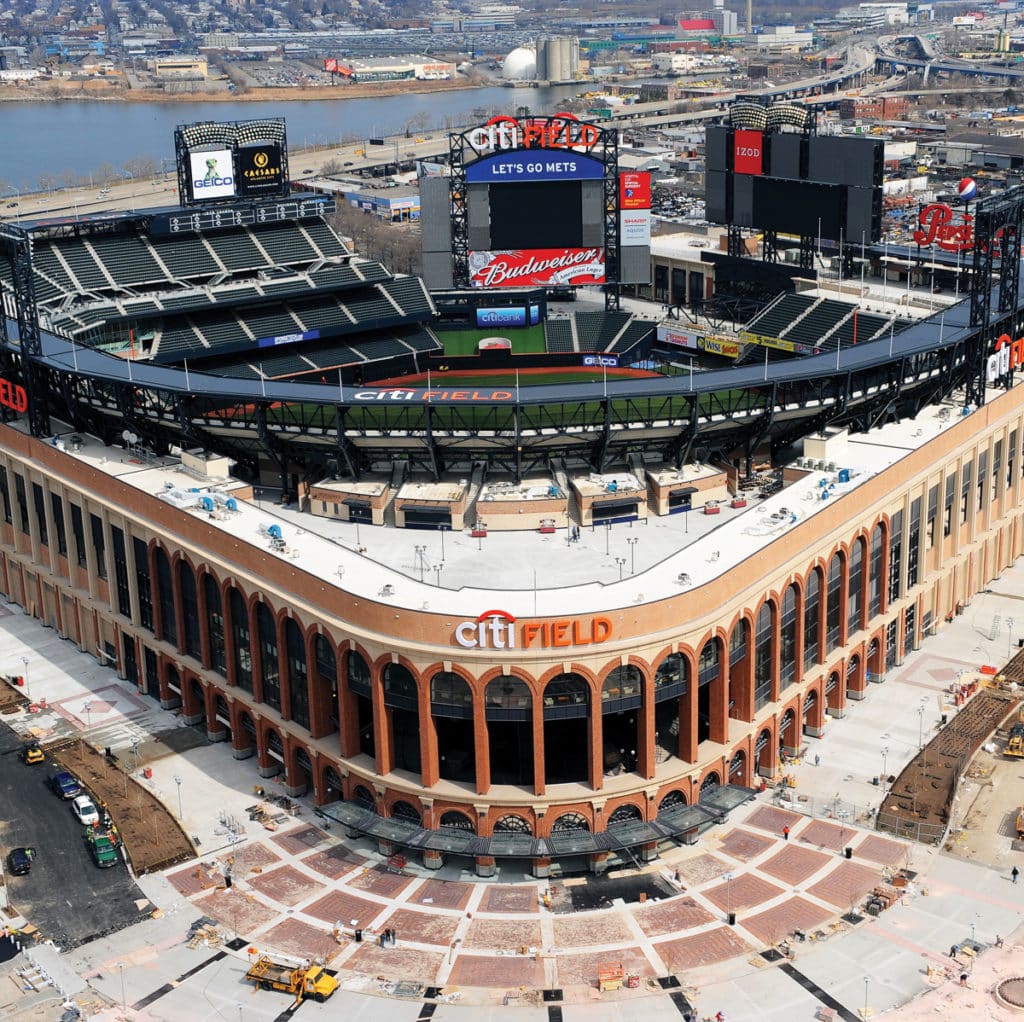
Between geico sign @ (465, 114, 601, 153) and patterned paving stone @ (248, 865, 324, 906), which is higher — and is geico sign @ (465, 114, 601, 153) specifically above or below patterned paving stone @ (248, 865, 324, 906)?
above

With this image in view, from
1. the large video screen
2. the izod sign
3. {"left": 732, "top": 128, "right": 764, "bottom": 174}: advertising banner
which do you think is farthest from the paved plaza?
{"left": 732, "top": 128, "right": 764, "bottom": 174}: advertising banner

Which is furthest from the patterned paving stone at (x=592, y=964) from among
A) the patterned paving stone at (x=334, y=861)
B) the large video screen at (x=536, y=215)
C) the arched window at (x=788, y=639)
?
the large video screen at (x=536, y=215)

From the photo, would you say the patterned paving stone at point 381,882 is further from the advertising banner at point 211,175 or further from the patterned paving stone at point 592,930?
the advertising banner at point 211,175

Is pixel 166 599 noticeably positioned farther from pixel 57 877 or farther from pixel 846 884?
pixel 846 884

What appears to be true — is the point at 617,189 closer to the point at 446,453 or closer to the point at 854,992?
the point at 446,453

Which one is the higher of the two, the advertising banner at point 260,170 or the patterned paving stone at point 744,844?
the advertising banner at point 260,170

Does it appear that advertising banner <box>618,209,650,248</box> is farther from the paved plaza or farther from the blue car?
the blue car

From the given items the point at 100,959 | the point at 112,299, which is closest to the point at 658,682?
the point at 100,959
